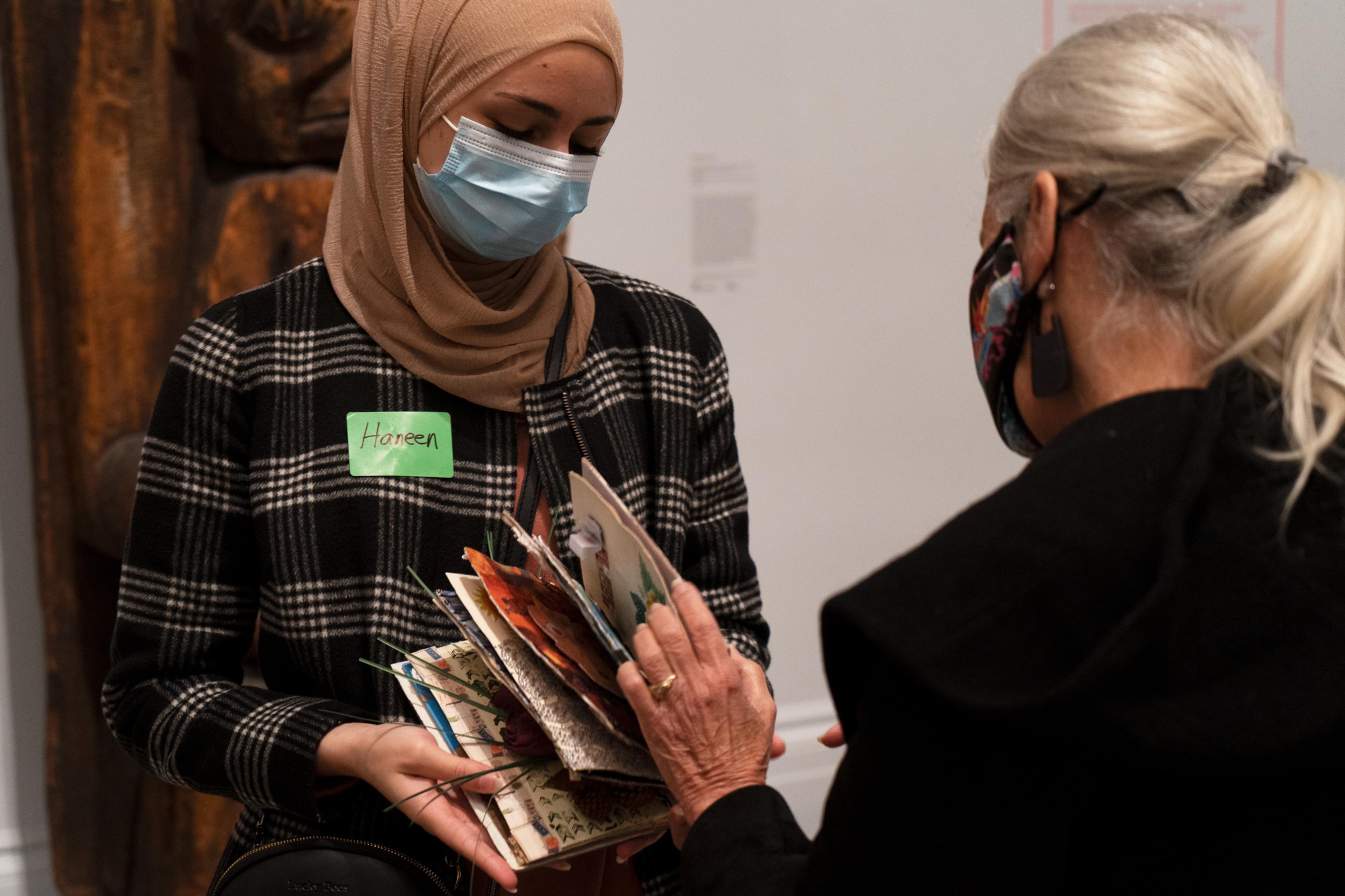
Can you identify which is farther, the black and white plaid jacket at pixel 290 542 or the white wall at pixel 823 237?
the white wall at pixel 823 237

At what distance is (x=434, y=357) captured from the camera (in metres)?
1.25

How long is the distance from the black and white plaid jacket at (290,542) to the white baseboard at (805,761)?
1.79 meters

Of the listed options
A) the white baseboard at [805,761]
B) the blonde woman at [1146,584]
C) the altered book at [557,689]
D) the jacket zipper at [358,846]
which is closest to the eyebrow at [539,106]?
the altered book at [557,689]

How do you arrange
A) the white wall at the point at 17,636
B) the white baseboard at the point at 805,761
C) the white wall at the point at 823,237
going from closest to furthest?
the white wall at the point at 17,636
the white wall at the point at 823,237
the white baseboard at the point at 805,761

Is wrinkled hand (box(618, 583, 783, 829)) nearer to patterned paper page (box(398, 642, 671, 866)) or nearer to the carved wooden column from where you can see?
patterned paper page (box(398, 642, 671, 866))

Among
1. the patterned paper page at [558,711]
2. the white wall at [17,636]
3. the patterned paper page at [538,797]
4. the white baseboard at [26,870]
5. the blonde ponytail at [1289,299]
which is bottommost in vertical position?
the white baseboard at [26,870]

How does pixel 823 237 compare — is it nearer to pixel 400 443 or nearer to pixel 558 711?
pixel 400 443

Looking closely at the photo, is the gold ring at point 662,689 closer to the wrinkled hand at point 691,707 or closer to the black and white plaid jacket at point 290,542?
the wrinkled hand at point 691,707

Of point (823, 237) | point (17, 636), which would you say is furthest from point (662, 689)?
point (823, 237)

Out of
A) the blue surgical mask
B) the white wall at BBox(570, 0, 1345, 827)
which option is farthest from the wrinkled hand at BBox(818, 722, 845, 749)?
the white wall at BBox(570, 0, 1345, 827)

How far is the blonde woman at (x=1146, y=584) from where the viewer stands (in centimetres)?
75

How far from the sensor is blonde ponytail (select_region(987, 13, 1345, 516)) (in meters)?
0.81

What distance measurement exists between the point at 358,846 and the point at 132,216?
3.75ft

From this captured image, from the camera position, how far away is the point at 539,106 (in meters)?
1.21
